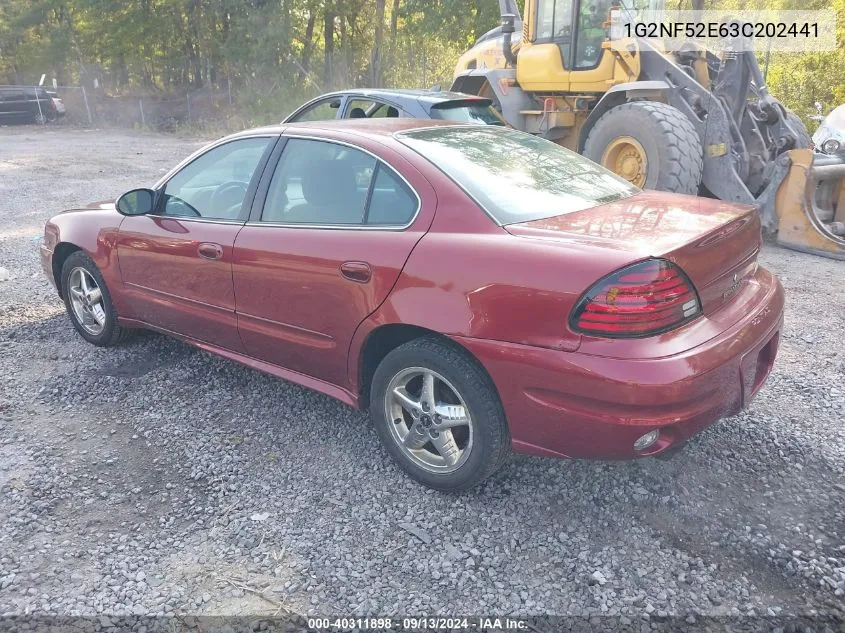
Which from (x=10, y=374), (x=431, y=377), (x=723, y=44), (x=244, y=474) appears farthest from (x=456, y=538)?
(x=723, y=44)

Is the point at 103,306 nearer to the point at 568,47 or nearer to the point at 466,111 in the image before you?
the point at 466,111

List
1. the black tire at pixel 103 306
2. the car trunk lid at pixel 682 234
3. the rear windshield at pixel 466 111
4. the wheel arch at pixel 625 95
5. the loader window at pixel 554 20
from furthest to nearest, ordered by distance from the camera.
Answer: the loader window at pixel 554 20 < the wheel arch at pixel 625 95 < the rear windshield at pixel 466 111 < the black tire at pixel 103 306 < the car trunk lid at pixel 682 234

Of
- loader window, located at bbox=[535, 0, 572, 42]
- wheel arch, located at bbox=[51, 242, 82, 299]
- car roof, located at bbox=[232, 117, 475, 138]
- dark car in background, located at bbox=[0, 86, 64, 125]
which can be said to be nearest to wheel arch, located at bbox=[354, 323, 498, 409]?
car roof, located at bbox=[232, 117, 475, 138]

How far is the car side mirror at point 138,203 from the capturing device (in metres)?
4.05

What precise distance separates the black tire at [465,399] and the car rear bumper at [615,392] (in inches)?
3.2

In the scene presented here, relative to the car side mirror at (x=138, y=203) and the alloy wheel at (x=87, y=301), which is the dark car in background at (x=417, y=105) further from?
the alloy wheel at (x=87, y=301)

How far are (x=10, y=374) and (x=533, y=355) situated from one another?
3511 millimetres

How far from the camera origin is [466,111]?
7.06 metres

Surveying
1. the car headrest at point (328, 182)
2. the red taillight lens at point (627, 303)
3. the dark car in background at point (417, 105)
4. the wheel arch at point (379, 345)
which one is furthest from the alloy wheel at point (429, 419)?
Result: the dark car in background at point (417, 105)

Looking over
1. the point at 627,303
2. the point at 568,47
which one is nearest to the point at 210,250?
the point at 627,303

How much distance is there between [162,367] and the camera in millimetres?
4371

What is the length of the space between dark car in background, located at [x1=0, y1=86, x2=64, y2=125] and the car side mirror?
2596cm

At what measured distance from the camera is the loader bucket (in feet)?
21.9

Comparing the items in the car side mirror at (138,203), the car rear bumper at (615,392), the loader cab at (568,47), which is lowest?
the car rear bumper at (615,392)
